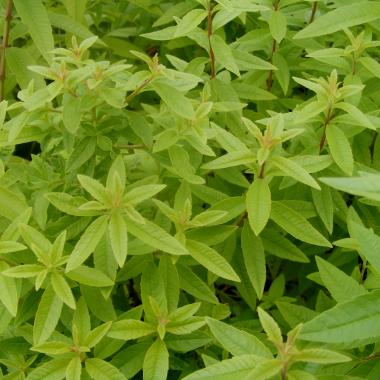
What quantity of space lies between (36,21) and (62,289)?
0.87 m

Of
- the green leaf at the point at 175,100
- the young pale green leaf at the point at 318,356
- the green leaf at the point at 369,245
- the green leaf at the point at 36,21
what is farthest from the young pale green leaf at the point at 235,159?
the green leaf at the point at 36,21

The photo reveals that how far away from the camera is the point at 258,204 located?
56.0 inches

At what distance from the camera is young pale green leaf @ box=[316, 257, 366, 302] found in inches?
53.4

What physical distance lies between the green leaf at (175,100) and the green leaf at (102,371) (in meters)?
0.51

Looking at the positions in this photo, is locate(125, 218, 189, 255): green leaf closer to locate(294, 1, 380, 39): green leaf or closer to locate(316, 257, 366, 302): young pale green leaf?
locate(316, 257, 366, 302): young pale green leaf

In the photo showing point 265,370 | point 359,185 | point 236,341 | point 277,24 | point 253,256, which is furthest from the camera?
point 277,24

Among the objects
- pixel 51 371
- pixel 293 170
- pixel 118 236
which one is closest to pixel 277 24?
pixel 293 170

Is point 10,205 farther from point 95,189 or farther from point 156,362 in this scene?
point 156,362

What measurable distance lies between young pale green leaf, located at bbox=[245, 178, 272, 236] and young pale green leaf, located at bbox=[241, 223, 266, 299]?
0.47ft

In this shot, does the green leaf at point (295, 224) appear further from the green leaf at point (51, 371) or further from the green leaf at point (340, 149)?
the green leaf at point (51, 371)

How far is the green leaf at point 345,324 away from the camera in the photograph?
1.05 metres

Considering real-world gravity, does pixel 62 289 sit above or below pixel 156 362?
above

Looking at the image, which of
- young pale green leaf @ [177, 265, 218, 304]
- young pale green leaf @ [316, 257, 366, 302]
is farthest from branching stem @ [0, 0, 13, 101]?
young pale green leaf @ [316, 257, 366, 302]

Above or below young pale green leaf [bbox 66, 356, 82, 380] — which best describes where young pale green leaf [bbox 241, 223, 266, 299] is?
above
